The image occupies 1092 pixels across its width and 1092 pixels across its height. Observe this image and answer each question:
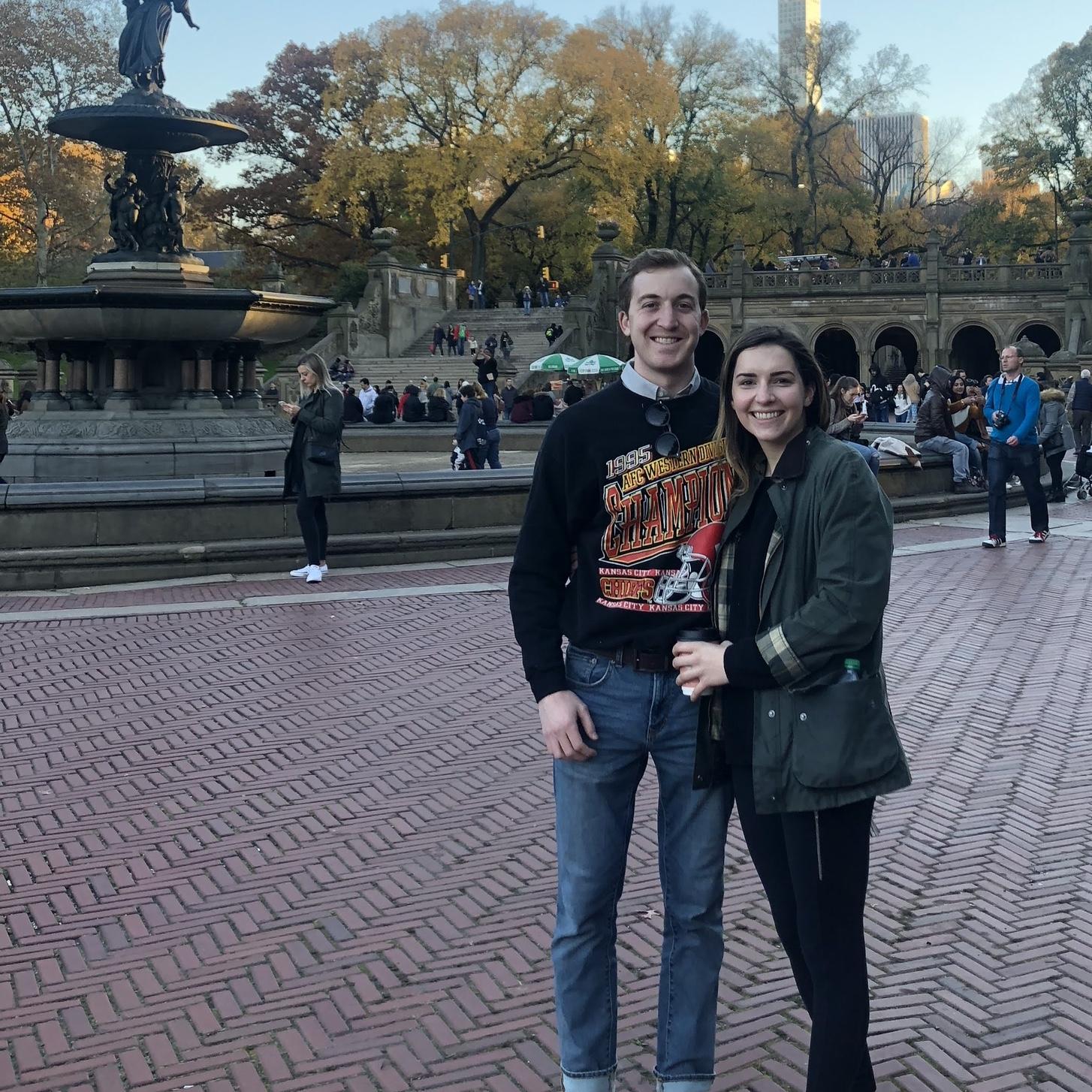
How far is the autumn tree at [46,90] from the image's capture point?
50500mm

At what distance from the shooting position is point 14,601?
1141cm

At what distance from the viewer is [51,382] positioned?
59.4 ft

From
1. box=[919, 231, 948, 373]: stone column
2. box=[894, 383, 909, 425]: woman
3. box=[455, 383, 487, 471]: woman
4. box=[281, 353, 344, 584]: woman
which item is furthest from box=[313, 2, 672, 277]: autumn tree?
box=[281, 353, 344, 584]: woman

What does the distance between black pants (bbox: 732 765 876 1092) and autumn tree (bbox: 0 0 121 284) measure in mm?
52228

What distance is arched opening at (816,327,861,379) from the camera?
201 feet

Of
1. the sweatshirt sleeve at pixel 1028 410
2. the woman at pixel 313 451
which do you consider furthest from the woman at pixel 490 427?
the sweatshirt sleeve at pixel 1028 410

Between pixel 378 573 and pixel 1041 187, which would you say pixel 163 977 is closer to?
pixel 378 573

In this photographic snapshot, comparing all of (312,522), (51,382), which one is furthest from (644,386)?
(51,382)

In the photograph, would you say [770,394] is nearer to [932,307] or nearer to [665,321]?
[665,321]

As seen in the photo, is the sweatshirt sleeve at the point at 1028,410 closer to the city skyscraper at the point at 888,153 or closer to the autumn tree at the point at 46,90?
the autumn tree at the point at 46,90

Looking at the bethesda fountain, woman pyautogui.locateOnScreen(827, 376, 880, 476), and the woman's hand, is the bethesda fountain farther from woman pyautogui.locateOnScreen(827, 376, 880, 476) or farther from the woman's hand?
the woman's hand

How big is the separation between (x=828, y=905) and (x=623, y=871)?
496 millimetres

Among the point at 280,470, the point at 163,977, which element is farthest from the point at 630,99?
the point at 163,977

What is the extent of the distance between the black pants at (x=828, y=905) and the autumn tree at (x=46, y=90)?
5223 centimetres
